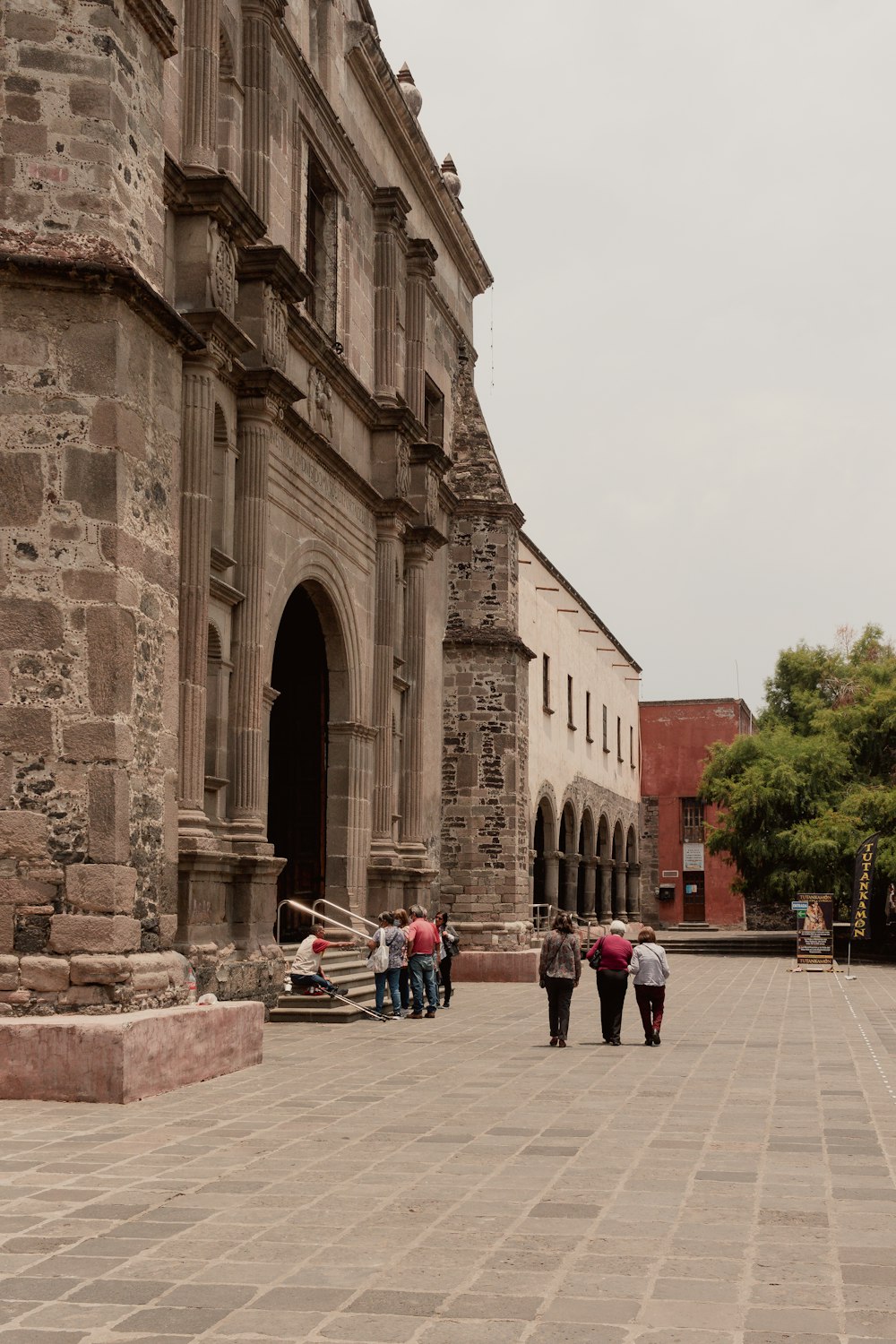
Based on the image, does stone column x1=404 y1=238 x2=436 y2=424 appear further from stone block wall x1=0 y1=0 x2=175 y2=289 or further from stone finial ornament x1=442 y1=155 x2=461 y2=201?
stone block wall x1=0 y1=0 x2=175 y2=289

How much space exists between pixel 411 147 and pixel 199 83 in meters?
9.88

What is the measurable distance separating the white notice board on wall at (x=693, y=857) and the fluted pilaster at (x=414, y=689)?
1303 inches

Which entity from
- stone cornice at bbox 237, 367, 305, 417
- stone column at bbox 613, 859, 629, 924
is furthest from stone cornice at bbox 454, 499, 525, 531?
stone column at bbox 613, 859, 629, 924

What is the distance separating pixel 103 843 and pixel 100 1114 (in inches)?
70.6

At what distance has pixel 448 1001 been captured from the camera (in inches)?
813

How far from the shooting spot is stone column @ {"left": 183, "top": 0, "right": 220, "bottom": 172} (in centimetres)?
1509

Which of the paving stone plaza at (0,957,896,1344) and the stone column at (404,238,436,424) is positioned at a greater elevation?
the stone column at (404,238,436,424)

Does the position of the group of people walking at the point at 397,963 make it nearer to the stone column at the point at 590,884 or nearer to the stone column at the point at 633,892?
the stone column at the point at 590,884

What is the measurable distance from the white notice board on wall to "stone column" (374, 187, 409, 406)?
3563cm

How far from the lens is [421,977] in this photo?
18.0 m

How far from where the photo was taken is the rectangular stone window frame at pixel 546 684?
34781 millimetres

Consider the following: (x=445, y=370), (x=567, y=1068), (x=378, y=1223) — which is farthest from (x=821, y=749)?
(x=378, y=1223)

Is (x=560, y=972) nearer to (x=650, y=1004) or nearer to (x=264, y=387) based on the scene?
(x=650, y=1004)

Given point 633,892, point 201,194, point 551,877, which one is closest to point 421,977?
point 201,194
